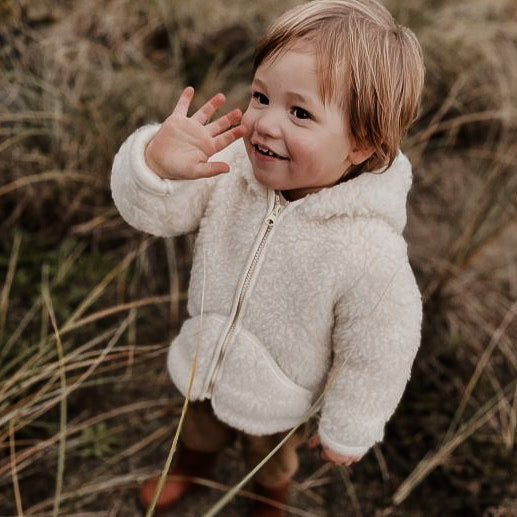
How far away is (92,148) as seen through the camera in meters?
2.15

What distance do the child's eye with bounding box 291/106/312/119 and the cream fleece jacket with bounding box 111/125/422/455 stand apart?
0.15 m

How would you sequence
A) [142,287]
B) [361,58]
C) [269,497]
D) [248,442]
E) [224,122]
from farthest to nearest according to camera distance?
1. [142,287]
2. [269,497]
3. [248,442]
4. [224,122]
5. [361,58]

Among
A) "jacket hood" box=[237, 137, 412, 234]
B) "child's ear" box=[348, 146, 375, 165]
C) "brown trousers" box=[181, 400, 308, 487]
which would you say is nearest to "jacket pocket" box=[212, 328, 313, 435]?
"brown trousers" box=[181, 400, 308, 487]

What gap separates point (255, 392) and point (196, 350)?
0.55 ft

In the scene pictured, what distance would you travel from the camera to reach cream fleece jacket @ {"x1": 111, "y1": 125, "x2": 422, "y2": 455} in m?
1.09

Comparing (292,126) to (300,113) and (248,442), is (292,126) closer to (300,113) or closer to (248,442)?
(300,113)

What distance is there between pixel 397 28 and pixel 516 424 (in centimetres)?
134

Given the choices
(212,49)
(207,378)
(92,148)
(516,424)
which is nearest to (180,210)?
(207,378)

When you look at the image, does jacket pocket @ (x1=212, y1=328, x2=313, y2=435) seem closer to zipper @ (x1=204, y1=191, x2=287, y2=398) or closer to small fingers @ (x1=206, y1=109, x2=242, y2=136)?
zipper @ (x1=204, y1=191, x2=287, y2=398)

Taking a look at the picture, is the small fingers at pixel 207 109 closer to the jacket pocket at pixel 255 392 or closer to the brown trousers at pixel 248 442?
the jacket pocket at pixel 255 392

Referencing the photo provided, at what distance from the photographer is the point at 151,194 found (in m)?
1.12

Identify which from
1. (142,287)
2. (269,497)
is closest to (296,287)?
(269,497)

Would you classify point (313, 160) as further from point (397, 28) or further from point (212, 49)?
point (212, 49)

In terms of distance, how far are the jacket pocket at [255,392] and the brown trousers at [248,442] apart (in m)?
0.15
